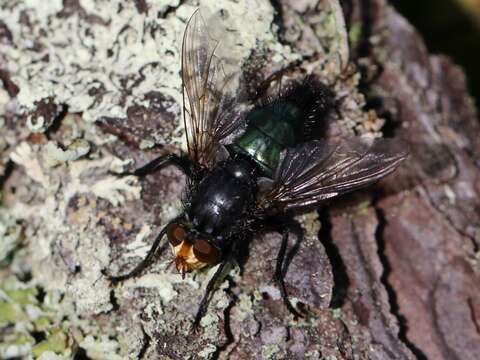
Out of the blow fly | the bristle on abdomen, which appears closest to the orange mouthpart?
the blow fly

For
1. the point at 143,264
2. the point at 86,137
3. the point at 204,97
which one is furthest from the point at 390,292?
the point at 86,137

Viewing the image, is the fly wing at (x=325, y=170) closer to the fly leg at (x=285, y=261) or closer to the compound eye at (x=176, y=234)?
the fly leg at (x=285, y=261)

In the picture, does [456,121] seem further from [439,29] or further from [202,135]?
[202,135]

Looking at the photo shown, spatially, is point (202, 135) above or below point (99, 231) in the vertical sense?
above

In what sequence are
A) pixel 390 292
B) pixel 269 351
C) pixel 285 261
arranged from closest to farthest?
pixel 269 351 < pixel 285 261 < pixel 390 292

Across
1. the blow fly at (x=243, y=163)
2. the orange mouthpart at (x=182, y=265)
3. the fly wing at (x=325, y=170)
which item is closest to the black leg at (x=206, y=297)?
the blow fly at (x=243, y=163)

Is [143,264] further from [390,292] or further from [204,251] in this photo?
[390,292]

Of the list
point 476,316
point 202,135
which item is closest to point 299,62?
point 202,135
